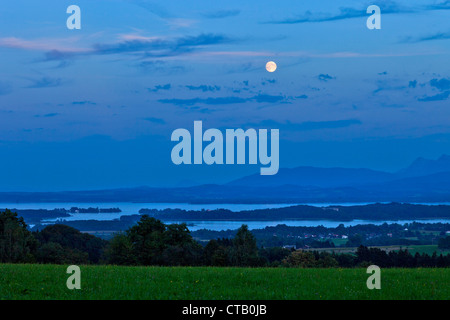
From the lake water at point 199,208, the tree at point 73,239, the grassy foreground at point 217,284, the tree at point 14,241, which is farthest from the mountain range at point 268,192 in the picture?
the grassy foreground at point 217,284

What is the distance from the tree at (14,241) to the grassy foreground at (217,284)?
29.0 meters

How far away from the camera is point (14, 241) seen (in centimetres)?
5219

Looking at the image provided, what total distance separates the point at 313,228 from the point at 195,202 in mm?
32104

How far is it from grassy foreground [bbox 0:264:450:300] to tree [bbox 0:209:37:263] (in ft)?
95.3

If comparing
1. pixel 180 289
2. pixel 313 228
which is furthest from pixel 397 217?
pixel 180 289

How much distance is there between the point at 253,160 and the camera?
29188 millimetres

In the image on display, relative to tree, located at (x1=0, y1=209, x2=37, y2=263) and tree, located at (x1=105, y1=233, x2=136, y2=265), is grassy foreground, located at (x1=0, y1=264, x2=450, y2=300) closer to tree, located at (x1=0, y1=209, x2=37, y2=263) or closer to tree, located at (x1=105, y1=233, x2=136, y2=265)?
tree, located at (x1=105, y1=233, x2=136, y2=265)

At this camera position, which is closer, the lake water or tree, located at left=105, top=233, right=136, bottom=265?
tree, located at left=105, top=233, right=136, bottom=265

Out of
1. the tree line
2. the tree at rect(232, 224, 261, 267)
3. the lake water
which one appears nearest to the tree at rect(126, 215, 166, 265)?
the tree line

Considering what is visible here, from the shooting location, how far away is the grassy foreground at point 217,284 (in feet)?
58.1

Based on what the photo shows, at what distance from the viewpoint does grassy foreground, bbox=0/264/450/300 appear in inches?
697

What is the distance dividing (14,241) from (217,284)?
39.2m

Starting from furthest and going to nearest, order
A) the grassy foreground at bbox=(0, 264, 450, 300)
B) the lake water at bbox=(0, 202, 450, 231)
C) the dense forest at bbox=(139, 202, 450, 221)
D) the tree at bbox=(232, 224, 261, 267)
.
A: the dense forest at bbox=(139, 202, 450, 221), the lake water at bbox=(0, 202, 450, 231), the tree at bbox=(232, 224, 261, 267), the grassy foreground at bbox=(0, 264, 450, 300)
